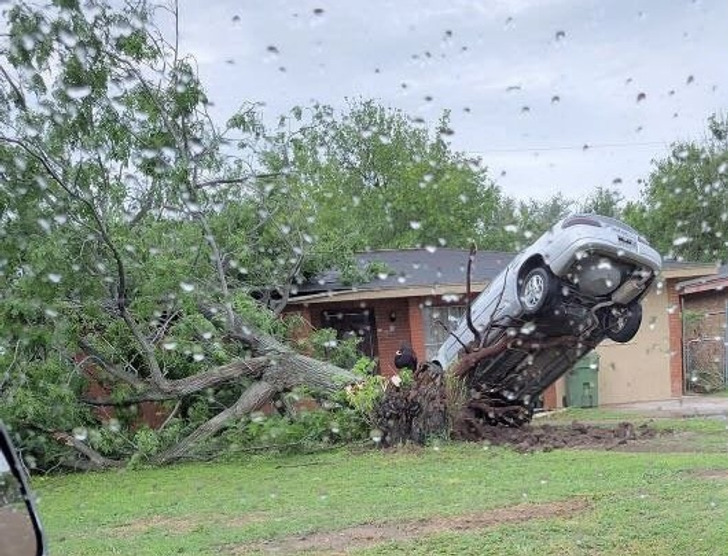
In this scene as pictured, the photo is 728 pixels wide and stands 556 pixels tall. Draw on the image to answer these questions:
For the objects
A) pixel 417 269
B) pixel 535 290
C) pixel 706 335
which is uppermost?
pixel 417 269

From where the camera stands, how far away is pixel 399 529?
5688mm

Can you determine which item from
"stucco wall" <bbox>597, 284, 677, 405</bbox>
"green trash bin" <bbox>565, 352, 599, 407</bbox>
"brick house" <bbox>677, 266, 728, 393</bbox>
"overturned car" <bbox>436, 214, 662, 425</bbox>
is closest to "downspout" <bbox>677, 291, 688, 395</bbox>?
"brick house" <bbox>677, 266, 728, 393</bbox>

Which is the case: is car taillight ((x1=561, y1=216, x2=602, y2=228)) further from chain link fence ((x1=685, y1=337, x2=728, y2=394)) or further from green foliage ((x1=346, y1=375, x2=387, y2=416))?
chain link fence ((x1=685, y1=337, x2=728, y2=394))

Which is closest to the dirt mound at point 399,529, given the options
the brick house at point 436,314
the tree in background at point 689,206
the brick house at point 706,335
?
the brick house at point 436,314

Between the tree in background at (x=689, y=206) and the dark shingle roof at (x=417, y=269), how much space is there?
5902 millimetres

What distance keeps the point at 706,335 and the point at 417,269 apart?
696 centimetres

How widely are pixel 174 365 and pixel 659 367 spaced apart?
9682 mm

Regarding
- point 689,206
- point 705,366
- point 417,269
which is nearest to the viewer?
point 417,269

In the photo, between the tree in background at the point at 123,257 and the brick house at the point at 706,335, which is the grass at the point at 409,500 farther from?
the brick house at the point at 706,335

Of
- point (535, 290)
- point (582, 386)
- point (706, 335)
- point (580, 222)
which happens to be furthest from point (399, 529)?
point (706, 335)

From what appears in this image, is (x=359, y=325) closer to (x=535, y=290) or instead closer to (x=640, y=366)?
(x=640, y=366)

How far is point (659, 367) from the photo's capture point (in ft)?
56.0

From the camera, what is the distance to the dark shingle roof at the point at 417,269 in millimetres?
15398

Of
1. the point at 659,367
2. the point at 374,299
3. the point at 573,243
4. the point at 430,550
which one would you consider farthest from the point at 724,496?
the point at 659,367
